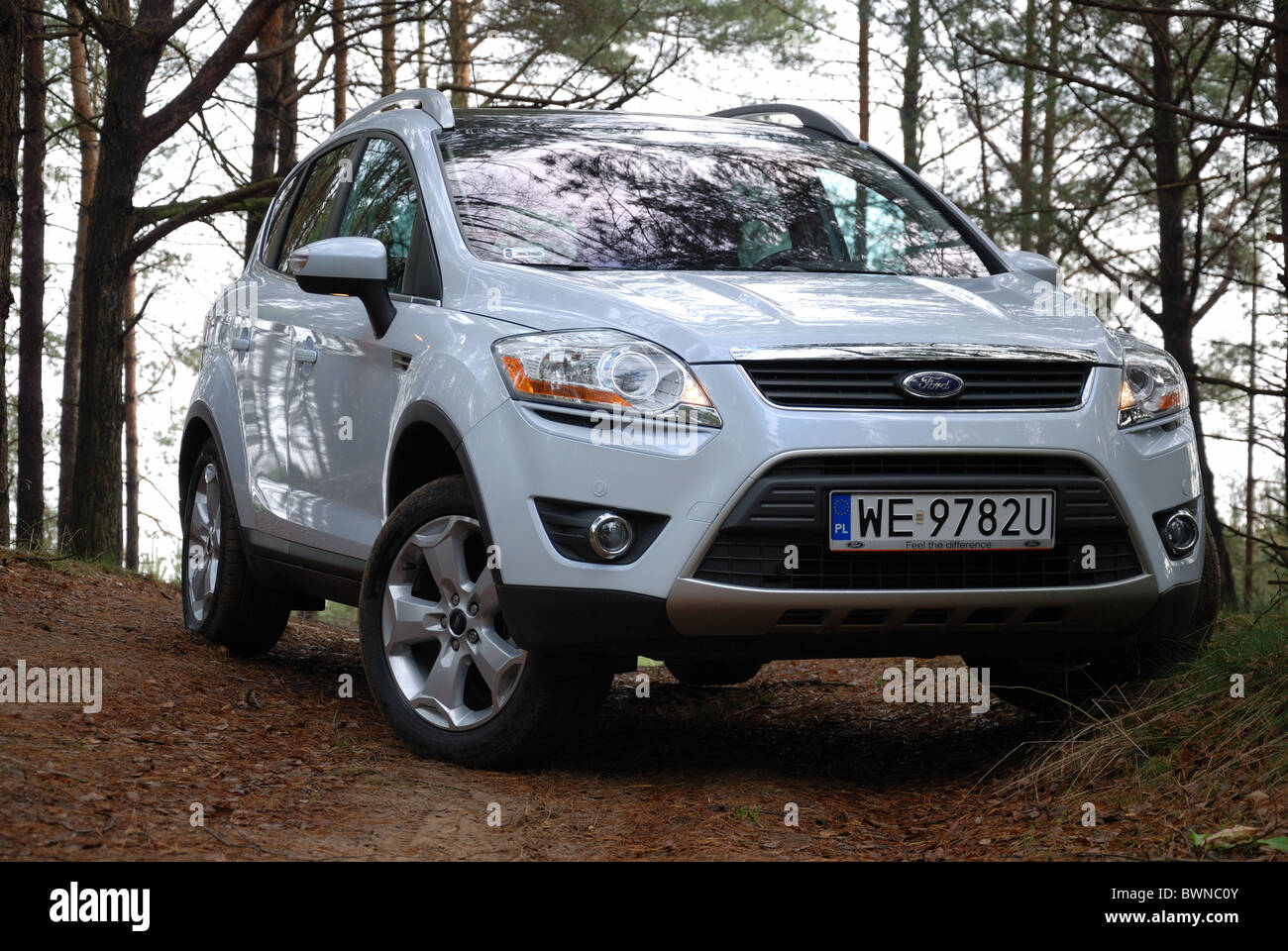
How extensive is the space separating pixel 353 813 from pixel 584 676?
73 cm

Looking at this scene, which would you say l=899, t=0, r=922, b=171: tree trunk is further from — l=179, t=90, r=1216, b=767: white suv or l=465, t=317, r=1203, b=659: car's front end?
l=465, t=317, r=1203, b=659: car's front end

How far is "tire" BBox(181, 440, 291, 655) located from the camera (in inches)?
245

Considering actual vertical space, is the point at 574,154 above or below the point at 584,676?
above

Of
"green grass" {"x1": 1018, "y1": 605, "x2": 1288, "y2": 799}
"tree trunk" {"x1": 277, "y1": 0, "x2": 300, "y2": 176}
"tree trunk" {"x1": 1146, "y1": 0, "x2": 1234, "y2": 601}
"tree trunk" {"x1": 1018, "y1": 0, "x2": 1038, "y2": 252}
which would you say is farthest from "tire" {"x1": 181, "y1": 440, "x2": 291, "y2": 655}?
"tree trunk" {"x1": 277, "y1": 0, "x2": 300, "y2": 176}

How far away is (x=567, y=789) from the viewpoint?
4.16m

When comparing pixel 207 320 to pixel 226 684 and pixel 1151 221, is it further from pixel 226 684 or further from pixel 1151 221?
pixel 1151 221

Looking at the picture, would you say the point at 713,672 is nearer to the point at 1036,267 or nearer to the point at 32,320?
the point at 1036,267

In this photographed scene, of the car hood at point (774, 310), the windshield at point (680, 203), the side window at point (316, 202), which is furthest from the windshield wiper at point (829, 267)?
the side window at point (316, 202)

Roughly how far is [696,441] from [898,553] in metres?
0.60

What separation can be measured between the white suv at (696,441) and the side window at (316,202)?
67cm

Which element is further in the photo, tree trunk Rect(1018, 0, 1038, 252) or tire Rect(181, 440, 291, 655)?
tree trunk Rect(1018, 0, 1038, 252)

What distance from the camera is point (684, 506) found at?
12.1ft

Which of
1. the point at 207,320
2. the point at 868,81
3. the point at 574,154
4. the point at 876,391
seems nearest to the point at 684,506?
the point at 876,391

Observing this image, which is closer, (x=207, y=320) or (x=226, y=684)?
(x=226, y=684)
